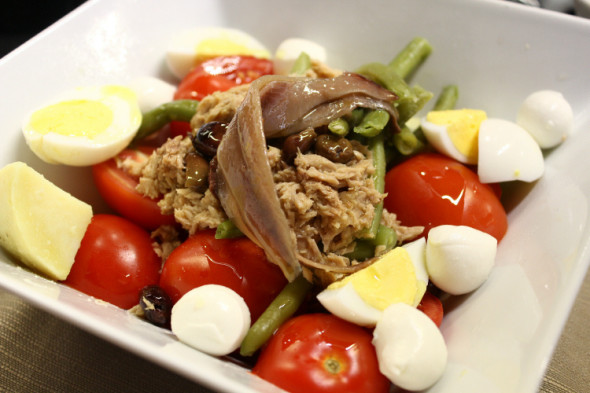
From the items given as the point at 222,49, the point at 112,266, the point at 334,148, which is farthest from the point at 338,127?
the point at 222,49

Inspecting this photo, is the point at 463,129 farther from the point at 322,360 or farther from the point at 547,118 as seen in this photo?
the point at 322,360

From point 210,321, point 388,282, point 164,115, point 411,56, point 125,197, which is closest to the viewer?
point 210,321

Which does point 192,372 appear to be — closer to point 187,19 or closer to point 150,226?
point 150,226

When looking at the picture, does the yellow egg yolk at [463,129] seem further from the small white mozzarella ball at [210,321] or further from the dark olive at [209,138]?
the small white mozzarella ball at [210,321]

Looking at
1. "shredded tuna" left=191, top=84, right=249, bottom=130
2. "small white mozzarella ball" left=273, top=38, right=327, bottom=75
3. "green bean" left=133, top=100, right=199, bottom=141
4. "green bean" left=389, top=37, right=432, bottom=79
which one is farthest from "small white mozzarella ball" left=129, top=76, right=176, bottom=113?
"green bean" left=389, top=37, right=432, bottom=79

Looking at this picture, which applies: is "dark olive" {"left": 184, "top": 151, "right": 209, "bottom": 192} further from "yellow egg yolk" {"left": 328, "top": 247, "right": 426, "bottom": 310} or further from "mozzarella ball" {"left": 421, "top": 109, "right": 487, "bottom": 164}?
"mozzarella ball" {"left": 421, "top": 109, "right": 487, "bottom": 164}

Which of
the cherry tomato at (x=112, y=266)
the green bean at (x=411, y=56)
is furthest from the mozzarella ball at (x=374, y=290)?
the green bean at (x=411, y=56)


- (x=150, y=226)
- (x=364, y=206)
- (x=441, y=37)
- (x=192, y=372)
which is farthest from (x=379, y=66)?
(x=192, y=372)
